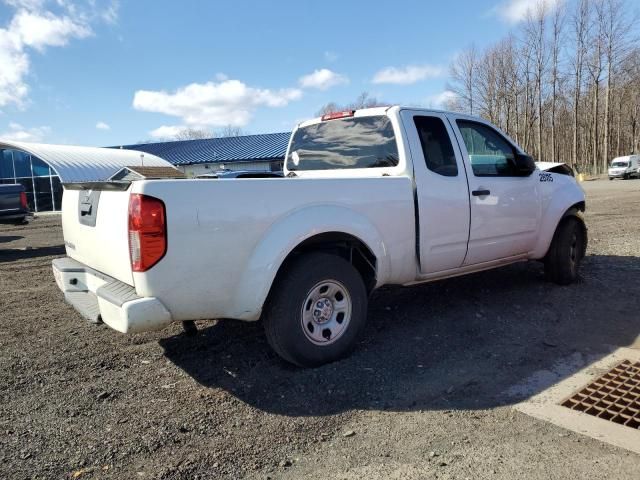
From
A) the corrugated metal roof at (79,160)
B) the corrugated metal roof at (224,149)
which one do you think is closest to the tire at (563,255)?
the corrugated metal roof at (79,160)

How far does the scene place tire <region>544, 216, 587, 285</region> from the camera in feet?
19.5

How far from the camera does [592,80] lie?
52531mm

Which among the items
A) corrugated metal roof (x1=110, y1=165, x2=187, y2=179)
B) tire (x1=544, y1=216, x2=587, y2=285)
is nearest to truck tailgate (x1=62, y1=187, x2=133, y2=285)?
corrugated metal roof (x1=110, y1=165, x2=187, y2=179)

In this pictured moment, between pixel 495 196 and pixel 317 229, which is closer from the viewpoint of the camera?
pixel 317 229

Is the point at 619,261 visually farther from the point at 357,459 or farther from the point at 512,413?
the point at 357,459

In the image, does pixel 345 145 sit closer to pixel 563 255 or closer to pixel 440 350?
pixel 440 350

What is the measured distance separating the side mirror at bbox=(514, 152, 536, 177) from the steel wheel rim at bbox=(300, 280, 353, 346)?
2691 mm

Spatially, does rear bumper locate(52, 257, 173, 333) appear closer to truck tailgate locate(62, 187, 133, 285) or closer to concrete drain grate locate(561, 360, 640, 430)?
truck tailgate locate(62, 187, 133, 285)

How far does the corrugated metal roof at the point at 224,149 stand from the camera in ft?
138

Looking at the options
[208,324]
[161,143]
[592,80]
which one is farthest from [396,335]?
[592,80]

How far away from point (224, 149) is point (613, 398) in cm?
4483

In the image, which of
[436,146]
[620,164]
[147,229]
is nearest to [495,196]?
[436,146]

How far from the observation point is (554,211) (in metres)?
5.78

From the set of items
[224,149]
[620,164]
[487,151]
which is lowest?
[487,151]
